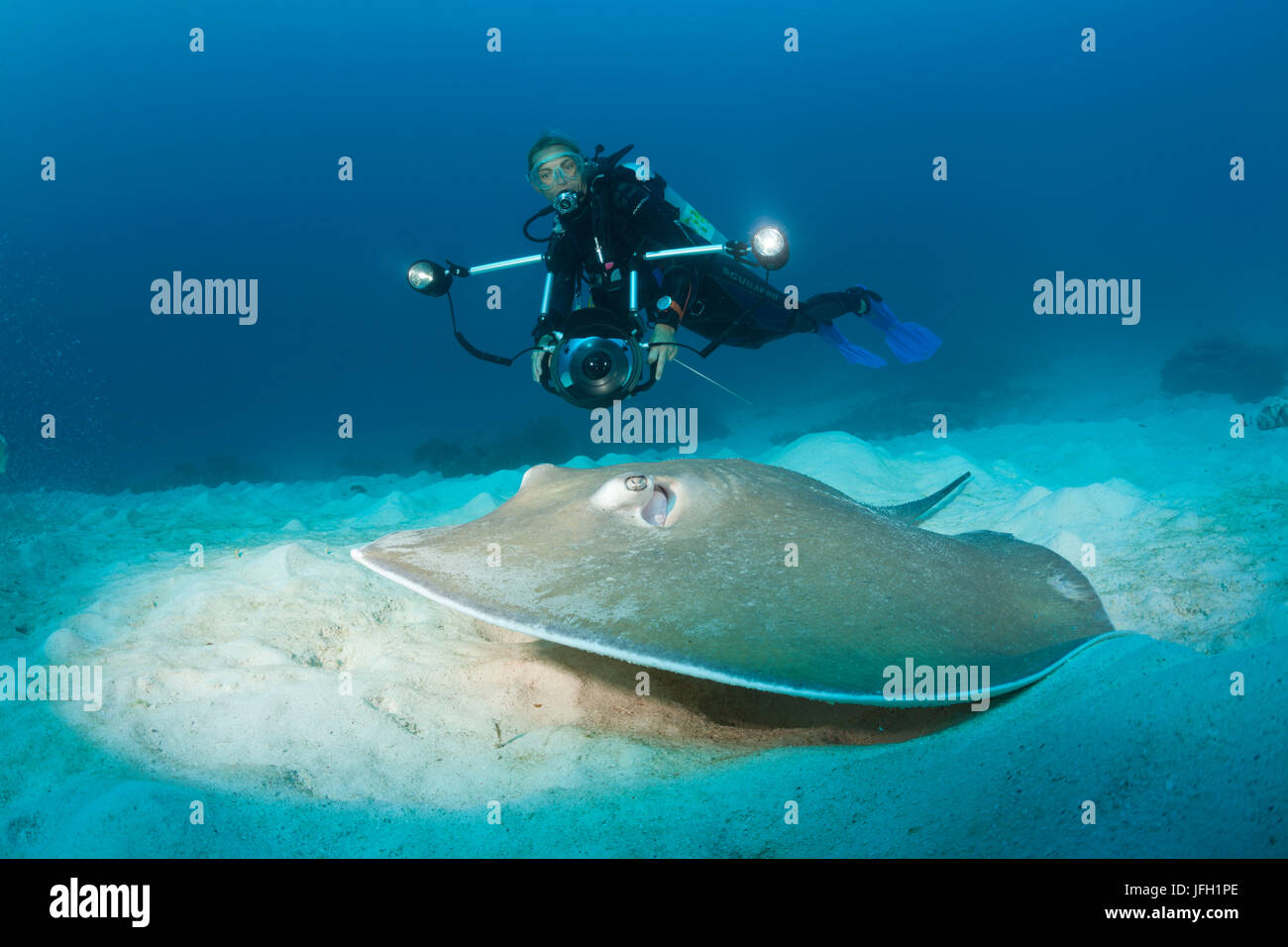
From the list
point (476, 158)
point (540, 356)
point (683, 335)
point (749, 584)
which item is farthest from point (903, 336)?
point (476, 158)

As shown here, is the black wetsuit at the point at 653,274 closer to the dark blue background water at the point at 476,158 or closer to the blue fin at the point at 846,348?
the blue fin at the point at 846,348

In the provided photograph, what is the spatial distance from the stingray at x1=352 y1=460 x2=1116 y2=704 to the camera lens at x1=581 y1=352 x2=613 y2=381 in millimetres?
1972

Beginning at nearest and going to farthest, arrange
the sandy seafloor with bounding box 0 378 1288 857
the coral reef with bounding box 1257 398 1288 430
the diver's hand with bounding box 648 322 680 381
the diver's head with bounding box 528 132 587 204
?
1. the sandy seafloor with bounding box 0 378 1288 857
2. the diver's hand with bounding box 648 322 680 381
3. the diver's head with bounding box 528 132 587 204
4. the coral reef with bounding box 1257 398 1288 430

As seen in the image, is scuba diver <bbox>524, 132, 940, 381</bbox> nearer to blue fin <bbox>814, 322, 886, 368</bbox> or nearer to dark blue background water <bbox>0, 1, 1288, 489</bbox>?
blue fin <bbox>814, 322, 886, 368</bbox>

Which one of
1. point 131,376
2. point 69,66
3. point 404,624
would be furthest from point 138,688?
point 69,66

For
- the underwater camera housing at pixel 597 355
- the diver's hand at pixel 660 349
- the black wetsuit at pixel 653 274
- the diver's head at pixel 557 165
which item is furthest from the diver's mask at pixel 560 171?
the underwater camera housing at pixel 597 355

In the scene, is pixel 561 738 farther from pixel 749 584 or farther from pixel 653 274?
pixel 653 274

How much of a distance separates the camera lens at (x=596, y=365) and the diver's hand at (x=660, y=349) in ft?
1.74

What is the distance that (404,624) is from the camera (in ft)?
10.7

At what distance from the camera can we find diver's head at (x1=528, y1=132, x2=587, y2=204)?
582 centimetres

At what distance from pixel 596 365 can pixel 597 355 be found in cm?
8

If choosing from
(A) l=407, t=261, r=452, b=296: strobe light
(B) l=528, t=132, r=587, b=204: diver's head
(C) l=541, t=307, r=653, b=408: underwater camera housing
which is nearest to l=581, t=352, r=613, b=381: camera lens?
(C) l=541, t=307, r=653, b=408: underwater camera housing

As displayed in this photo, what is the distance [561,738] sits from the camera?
207 cm
